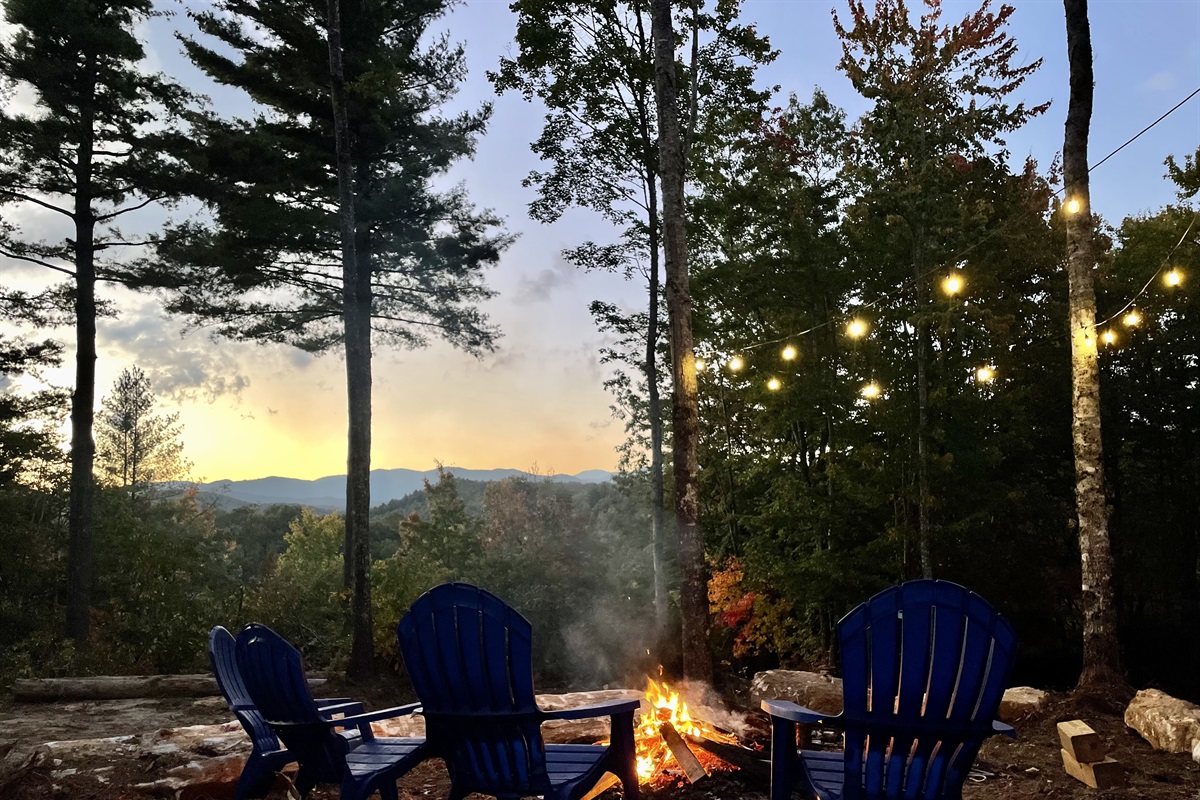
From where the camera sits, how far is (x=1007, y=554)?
12828mm

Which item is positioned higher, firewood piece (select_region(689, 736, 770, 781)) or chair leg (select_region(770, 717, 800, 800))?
chair leg (select_region(770, 717, 800, 800))

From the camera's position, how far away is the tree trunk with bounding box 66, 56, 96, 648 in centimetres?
1094

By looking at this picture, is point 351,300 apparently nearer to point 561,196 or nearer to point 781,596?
point 561,196

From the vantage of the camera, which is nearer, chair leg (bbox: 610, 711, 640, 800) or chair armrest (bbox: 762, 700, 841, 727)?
chair armrest (bbox: 762, 700, 841, 727)

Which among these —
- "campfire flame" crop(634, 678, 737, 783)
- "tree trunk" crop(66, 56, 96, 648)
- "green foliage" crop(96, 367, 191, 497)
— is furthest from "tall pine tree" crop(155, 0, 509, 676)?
"green foliage" crop(96, 367, 191, 497)

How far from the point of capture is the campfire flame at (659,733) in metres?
3.80

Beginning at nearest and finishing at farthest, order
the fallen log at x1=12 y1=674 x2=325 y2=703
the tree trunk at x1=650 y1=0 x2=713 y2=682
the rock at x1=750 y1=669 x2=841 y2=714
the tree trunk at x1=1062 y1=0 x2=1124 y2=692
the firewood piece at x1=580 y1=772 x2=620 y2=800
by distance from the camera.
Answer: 1. the firewood piece at x1=580 y1=772 x2=620 y2=800
2. the rock at x1=750 y1=669 x2=841 y2=714
3. the tree trunk at x1=1062 y1=0 x2=1124 y2=692
4. the tree trunk at x1=650 y1=0 x2=713 y2=682
5. the fallen log at x1=12 y1=674 x2=325 y2=703

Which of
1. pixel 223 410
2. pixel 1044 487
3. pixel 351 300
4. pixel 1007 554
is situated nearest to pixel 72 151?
pixel 351 300

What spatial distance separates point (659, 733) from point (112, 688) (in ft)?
23.1

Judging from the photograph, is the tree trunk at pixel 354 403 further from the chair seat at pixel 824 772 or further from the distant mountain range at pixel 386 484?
the distant mountain range at pixel 386 484

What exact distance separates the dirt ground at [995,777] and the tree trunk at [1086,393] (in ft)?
1.84

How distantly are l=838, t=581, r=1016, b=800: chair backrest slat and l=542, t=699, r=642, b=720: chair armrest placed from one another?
2.23 ft

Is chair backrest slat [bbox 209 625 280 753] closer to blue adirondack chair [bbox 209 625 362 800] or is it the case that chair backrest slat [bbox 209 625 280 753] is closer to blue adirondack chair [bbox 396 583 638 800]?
blue adirondack chair [bbox 209 625 362 800]

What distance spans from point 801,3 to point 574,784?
35.0 feet
